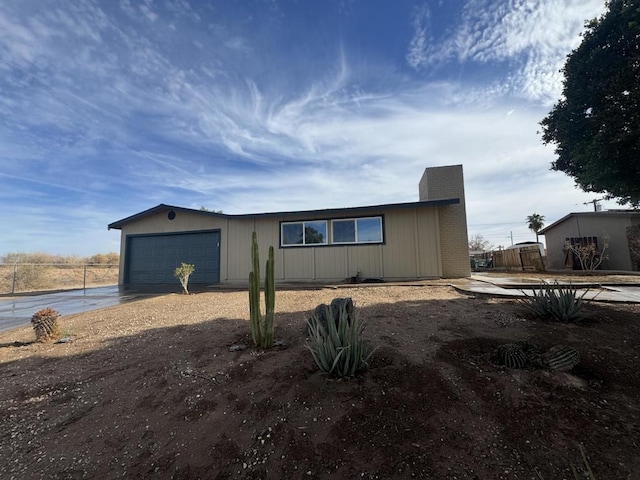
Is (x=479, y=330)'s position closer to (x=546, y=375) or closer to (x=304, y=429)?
(x=546, y=375)

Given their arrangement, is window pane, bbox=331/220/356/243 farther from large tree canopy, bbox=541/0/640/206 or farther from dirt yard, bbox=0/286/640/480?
dirt yard, bbox=0/286/640/480

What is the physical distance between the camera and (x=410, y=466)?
1.97m

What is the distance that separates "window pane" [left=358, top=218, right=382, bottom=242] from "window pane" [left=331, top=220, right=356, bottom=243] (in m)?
0.29

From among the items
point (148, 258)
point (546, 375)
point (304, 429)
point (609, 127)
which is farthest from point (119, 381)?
point (148, 258)

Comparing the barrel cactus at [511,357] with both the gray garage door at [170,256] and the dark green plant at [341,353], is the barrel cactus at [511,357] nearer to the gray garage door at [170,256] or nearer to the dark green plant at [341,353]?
the dark green plant at [341,353]

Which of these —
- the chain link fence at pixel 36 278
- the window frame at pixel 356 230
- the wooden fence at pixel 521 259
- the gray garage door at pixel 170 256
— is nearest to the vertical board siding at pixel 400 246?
the window frame at pixel 356 230

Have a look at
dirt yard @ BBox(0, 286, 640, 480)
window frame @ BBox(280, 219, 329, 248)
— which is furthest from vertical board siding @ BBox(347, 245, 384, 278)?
dirt yard @ BBox(0, 286, 640, 480)

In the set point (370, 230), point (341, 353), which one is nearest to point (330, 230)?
point (370, 230)

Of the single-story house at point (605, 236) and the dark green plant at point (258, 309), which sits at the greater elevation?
the single-story house at point (605, 236)

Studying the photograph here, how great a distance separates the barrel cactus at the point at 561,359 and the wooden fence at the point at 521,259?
15354 millimetres

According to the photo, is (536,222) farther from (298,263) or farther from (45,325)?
(45,325)

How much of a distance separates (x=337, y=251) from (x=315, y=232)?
1.27m

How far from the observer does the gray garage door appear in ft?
43.7

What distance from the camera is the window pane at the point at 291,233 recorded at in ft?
40.9
